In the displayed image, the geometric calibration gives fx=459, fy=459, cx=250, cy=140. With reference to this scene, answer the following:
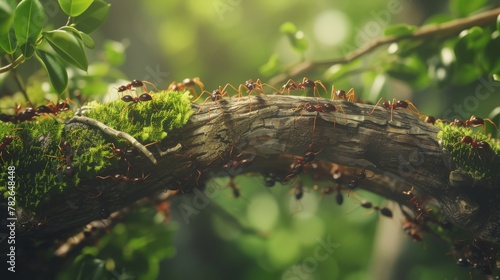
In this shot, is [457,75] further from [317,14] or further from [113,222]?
[317,14]

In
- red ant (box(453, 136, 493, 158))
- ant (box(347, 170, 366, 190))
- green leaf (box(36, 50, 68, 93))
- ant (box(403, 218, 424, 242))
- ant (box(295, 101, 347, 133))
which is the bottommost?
ant (box(403, 218, 424, 242))

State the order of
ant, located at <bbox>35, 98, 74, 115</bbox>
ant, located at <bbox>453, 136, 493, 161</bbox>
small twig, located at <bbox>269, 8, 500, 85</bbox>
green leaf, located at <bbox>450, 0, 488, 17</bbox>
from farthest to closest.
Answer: green leaf, located at <bbox>450, 0, 488, 17</bbox> → small twig, located at <bbox>269, 8, 500, 85</bbox> → ant, located at <bbox>35, 98, 74, 115</bbox> → ant, located at <bbox>453, 136, 493, 161</bbox>

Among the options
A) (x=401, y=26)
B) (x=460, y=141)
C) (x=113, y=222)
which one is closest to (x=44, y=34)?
(x=113, y=222)

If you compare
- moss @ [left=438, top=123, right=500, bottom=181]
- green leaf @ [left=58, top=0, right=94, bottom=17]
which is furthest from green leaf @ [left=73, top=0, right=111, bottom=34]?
moss @ [left=438, top=123, right=500, bottom=181]

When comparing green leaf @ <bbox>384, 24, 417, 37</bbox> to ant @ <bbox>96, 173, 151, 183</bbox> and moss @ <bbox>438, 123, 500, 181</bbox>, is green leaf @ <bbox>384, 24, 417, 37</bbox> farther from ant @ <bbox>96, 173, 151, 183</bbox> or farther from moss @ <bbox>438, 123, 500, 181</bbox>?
ant @ <bbox>96, 173, 151, 183</bbox>

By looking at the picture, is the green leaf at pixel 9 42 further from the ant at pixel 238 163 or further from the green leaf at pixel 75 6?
the ant at pixel 238 163

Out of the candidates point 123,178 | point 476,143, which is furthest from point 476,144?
point 123,178
